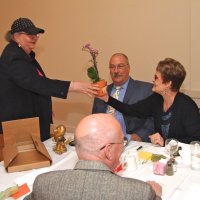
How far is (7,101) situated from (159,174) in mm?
1463

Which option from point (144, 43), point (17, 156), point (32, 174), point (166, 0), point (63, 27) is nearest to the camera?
point (32, 174)

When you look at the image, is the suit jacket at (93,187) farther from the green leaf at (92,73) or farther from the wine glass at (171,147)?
the green leaf at (92,73)

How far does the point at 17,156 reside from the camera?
2146 millimetres

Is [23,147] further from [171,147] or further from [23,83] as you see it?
[171,147]

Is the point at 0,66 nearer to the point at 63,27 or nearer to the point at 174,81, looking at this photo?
the point at 174,81

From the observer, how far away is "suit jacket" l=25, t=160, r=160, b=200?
111cm

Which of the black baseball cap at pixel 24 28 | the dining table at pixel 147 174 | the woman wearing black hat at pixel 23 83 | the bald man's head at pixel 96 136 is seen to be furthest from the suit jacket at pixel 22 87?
the bald man's head at pixel 96 136

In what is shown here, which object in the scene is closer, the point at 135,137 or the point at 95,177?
the point at 95,177

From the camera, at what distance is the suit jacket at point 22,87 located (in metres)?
2.55

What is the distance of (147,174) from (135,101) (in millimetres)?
1349

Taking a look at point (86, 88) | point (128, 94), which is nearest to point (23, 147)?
point (86, 88)

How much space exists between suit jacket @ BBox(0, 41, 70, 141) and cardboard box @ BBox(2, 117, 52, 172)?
0.33 meters

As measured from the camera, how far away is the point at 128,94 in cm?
312

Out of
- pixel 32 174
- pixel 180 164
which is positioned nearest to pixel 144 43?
pixel 180 164
